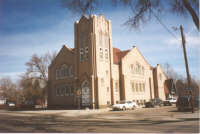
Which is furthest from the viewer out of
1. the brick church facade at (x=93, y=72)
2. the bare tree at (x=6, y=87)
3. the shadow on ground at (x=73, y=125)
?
the bare tree at (x=6, y=87)

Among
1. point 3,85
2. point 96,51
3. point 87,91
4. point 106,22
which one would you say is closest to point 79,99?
point 87,91

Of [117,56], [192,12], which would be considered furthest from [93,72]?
[192,12]

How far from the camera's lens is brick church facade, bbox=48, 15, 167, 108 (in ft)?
109

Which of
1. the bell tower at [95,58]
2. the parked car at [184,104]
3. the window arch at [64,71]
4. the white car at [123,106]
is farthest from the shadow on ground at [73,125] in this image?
the window arch at [64,71]

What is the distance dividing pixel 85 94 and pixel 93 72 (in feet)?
13.6

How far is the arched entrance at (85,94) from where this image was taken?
3347 cm

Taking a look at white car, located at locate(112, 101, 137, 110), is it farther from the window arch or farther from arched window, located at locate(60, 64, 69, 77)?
arched window, located at locate(60, 64, 69, 77)

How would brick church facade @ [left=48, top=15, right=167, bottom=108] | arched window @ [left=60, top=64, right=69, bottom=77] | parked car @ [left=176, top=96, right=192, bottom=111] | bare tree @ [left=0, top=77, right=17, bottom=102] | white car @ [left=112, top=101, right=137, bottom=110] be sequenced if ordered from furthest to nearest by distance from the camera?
bare tree @ [left=0, top=77, right=17, bottom=102], arched window @ [left=60, top=64, right=69, bottom=77], brick church facade @ [left=48, top=15, right=167, bottom=108], white car @ [left=112, top=101, right=137, bottom=110], parked car @ [left=176, top=96, right=192, bottom=111]

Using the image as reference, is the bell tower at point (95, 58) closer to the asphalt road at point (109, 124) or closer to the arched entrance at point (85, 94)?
the arched entrance at point (85, 94)

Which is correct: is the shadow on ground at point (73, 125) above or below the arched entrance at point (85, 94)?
below

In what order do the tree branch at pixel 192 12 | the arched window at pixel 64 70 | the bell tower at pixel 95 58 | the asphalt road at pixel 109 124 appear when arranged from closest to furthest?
the asphalt road at pixel 109 124, the tree branch at pixel 192 12, the bell tower at pixel 95 58, the arched window at pixel 64 70

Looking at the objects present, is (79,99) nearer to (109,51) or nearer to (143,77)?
(109,51)

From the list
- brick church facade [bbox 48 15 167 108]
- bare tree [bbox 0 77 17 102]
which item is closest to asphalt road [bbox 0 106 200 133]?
brick church facade [bbox 48 15 167 108]

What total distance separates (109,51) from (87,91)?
8.58 m
